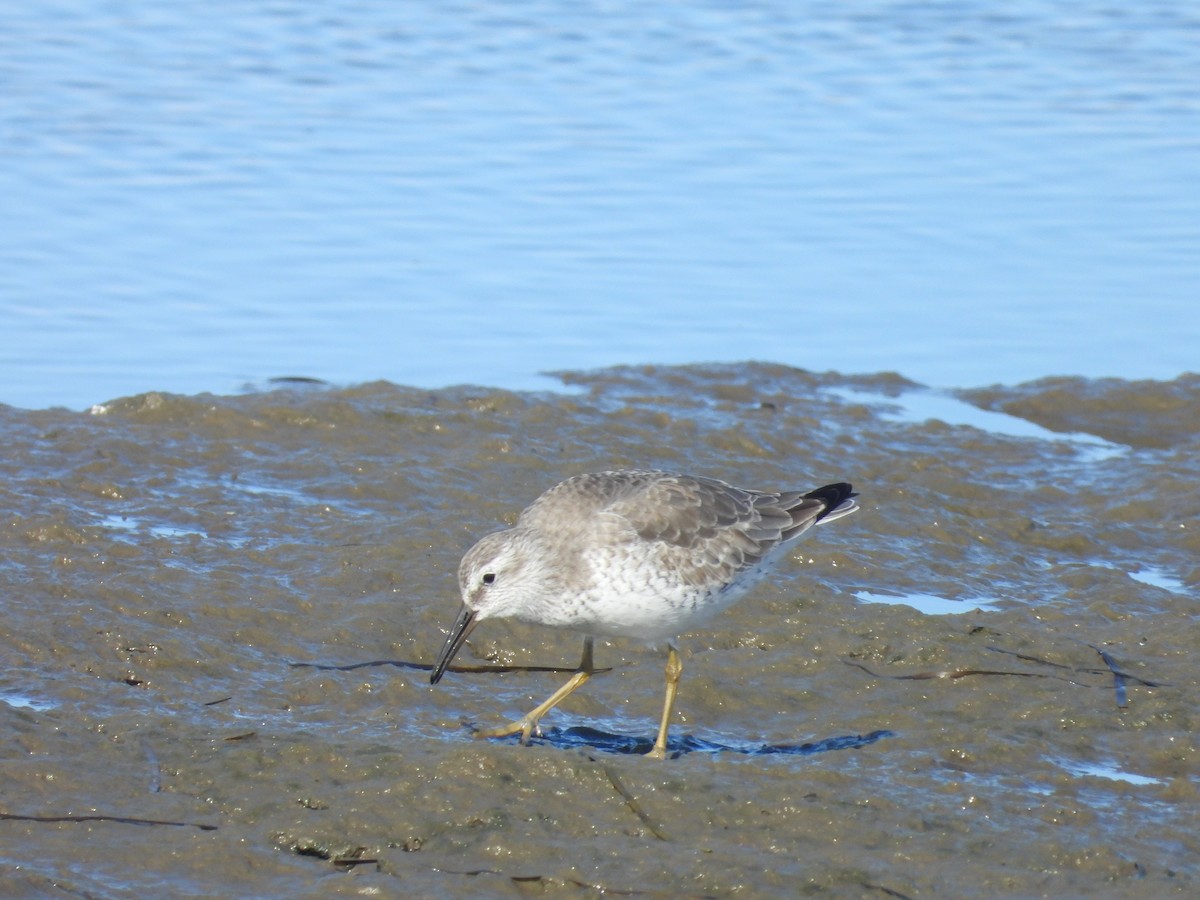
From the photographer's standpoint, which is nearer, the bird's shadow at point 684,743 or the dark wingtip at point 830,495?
the bird's shadow at point 684,743

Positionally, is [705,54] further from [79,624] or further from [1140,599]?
[79,624]

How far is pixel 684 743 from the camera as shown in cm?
689

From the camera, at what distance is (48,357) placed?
11.2 metres

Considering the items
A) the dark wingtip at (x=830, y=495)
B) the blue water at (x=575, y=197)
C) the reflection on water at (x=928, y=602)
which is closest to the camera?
the dark wingtip at (x=830, y=495)

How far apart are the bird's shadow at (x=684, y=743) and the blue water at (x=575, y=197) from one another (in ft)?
15.0

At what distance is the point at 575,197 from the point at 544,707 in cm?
819

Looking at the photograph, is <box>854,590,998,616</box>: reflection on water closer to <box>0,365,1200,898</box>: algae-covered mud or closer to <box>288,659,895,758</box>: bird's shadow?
<box>0,365,1200,898</box>: algae-covered mud

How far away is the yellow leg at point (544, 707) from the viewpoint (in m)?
6.75

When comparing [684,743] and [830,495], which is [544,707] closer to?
[684,743]

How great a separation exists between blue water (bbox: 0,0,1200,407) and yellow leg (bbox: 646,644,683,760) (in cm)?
444

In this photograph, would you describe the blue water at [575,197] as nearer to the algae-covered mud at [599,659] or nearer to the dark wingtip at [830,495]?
the algae-covered mud at [599,659]

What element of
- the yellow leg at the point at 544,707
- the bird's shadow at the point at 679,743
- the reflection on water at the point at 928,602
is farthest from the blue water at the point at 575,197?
the bird's shadow at the point at 679,743

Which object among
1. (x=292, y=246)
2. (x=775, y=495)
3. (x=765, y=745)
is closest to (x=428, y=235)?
(x=292, y=246)

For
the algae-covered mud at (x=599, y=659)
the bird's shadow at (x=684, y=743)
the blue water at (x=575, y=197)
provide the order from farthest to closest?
the blue water at (x=575, y=197) < the bird's shadow at (x=684, y=743) < the algae-covered mud at (x=599, y=659)
